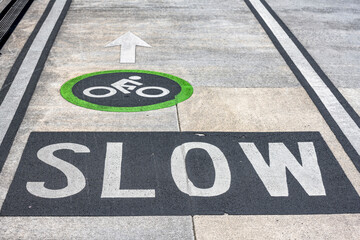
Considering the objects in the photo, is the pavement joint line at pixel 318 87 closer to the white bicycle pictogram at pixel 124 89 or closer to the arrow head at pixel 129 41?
the white bicycle pictogram at pixel 124 89

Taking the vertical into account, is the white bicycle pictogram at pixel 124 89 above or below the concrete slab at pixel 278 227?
above

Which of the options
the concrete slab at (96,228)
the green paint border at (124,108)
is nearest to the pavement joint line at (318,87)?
the green paint border at (124,108)

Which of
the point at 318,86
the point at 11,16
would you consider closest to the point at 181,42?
the point at 318,86

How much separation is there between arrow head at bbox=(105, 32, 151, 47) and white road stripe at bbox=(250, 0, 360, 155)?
307 centimetres

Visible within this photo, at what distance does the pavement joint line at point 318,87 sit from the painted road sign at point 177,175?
0.44 metres

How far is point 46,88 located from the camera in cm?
839

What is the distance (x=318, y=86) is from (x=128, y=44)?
4012mm

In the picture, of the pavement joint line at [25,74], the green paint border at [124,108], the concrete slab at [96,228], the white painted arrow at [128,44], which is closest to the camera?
the concrete slab at [96,228]

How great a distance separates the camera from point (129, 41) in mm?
10609

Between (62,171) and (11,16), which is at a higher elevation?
(11,16)

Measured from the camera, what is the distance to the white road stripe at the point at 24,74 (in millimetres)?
7371

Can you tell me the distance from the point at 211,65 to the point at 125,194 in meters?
4.51

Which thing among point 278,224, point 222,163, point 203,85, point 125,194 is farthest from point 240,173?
point 203,85

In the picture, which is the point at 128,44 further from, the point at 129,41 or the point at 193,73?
the point at 193,73
